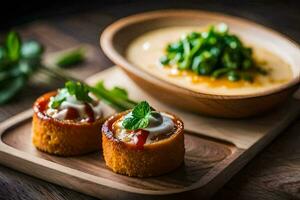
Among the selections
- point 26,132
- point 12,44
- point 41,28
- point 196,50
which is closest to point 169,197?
point 26,132

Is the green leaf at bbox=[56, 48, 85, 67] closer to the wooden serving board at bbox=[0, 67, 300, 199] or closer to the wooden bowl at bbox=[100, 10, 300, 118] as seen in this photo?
the wooden bowl at bbox=[100, 10, 300, 118]

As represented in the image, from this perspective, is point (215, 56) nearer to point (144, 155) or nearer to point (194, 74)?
point (194, 74)

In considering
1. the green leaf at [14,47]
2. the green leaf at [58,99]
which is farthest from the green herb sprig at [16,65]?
the green leaf at [58,99]

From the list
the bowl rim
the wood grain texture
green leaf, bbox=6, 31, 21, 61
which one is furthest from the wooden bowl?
green leaf, bbox=6, 31, 21, 61

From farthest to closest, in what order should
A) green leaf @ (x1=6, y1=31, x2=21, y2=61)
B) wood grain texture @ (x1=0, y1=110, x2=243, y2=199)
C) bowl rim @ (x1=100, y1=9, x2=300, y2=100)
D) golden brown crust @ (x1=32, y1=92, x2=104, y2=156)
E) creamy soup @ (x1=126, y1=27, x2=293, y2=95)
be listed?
1. green leaf @ (x1=6, y1=31, x2=21, y2=61)
2. creamy soup @ (x1=126, y1=27, x2=293, y2=95)
3. bowl rim @ (x1=100, y1=9, x2=300, y2=100)
4. golden brown crust @ (x1=32, y1=92, x2=104, y2=156)
5. wood grain texture @ (x1=0, y1=110, x2=243, y2=199)

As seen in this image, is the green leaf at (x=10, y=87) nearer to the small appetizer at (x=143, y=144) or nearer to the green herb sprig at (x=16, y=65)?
the green herb sprig at (x=16, y=65)

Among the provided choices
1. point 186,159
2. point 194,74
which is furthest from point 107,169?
point 194,74

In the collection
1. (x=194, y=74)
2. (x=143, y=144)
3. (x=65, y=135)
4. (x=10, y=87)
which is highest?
(x=194, y=74)
